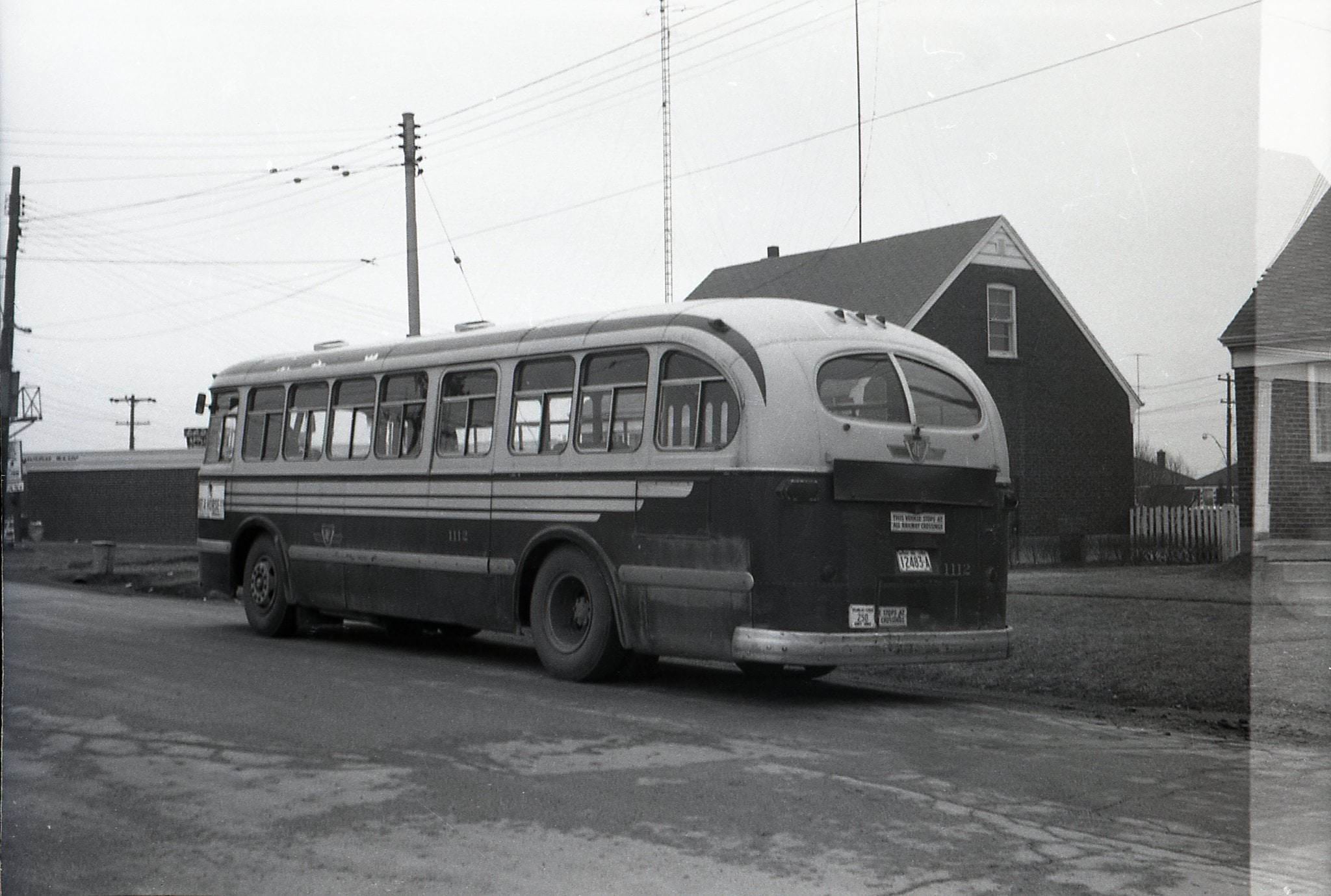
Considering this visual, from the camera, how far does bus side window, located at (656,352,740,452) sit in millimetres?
10453

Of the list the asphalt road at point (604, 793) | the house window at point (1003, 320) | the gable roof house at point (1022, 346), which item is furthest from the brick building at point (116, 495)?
the asphalt road at point (604, 793)

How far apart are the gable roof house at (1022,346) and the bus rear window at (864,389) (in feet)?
71.7

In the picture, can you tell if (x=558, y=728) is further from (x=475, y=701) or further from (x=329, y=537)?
(x=329, y=537)

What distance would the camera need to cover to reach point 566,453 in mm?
11797

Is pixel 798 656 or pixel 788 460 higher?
pixel 788 460

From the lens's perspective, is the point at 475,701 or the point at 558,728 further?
the point at 475,701

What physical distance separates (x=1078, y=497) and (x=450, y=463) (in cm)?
2500

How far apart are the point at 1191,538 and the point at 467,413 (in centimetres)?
2226

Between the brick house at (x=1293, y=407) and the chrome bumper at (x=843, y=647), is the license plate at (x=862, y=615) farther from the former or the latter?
the brick house at (x=1293, y=407)

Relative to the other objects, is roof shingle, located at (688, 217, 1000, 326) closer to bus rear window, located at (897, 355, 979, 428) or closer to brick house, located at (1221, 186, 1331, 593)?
brick house, located at (1221, 186, 1331, 593)

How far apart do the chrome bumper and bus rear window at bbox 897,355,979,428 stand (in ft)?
5.32

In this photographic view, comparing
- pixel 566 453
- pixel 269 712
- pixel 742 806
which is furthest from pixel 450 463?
pixel 742 806

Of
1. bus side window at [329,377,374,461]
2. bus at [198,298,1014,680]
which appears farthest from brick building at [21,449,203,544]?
bus at [198,298,1014,680]

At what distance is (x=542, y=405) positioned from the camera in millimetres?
12211
